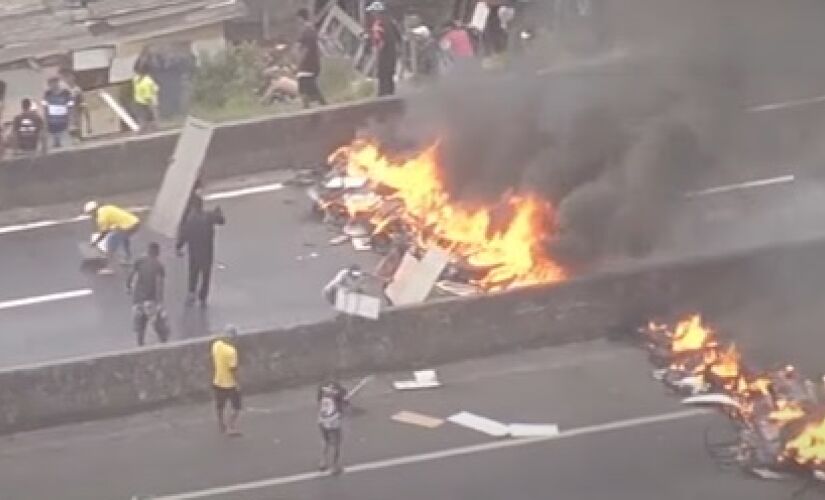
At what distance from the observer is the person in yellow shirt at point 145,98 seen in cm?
2861

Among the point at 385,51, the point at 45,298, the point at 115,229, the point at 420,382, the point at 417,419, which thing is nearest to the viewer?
the point at 417,419

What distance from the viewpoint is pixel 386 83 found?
28.4m

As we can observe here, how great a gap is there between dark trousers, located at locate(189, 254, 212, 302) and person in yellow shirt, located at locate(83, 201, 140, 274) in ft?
4.10

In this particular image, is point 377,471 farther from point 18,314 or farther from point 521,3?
point 521,3

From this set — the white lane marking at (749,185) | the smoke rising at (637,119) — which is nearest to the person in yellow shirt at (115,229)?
the smoke rising at (637,119)

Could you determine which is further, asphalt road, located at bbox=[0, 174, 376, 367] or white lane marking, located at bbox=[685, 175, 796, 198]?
white lane marking, located at bbox=[685, 175, 796, 198]

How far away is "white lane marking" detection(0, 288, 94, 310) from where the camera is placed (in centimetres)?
2480

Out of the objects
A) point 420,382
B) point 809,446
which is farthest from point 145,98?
point 809,446

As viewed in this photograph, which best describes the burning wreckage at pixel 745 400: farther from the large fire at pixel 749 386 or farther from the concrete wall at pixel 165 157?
the concrete wall at pixel 165 157

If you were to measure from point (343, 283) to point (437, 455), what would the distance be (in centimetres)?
317

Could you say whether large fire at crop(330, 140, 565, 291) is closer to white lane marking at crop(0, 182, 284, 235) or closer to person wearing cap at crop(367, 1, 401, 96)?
→ white lane marking at crop(0, 182, 284, 235)

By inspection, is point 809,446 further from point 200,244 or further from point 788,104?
point 200,244

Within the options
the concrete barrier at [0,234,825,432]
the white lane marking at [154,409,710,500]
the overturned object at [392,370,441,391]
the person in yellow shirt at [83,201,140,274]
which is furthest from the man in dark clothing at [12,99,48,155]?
the white lane marking at [154,409,710,500]

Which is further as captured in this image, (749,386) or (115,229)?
(115,229)
